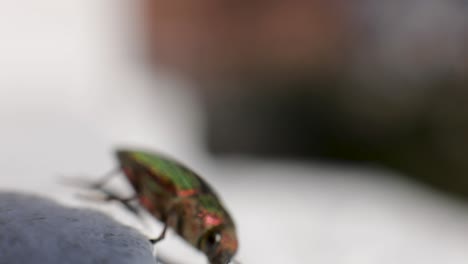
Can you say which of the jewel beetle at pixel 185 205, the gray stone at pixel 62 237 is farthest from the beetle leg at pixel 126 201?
the gray stone at pixel 62 237

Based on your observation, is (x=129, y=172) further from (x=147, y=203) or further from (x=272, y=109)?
(x=272, y=109)

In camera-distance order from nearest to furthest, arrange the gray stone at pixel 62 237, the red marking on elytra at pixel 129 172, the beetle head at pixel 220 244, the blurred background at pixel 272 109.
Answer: the gray stone at pixel 62 237, the beetle head at pixel 220 244, the red marking on elytra at pixel 129 172, the blurred background at pixel 272 109

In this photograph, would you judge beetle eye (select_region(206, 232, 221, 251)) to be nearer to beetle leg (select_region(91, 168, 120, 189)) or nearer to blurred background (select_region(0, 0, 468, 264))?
blurred background (select_region(0, 0, 468, 264))

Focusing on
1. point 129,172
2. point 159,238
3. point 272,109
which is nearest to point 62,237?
point 159,238

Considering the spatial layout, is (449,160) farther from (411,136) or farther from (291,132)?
(291,132)

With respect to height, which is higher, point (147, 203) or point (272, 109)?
point (147, 203)

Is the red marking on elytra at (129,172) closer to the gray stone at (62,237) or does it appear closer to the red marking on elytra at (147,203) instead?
the red marking on elytra at (147,203)

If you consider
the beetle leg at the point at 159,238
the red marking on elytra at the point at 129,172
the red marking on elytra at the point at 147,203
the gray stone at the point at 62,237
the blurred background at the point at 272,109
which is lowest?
the blurred background at the point at 272,109
